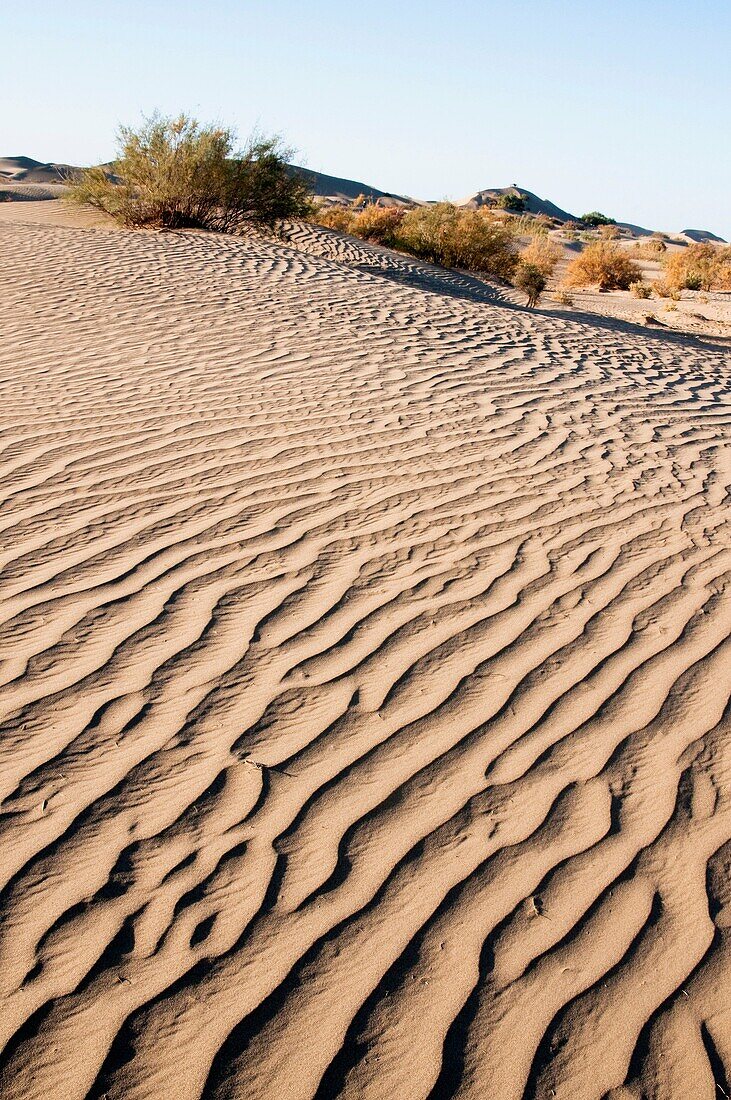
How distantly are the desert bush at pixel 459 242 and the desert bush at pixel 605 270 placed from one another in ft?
14.5

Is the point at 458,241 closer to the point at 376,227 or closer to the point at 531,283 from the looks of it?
the point at 531,283

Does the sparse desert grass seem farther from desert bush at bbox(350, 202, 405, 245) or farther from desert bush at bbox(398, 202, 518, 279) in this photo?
desert bush at bbox(350, 202, 405, 245)

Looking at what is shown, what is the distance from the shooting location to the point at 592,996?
2049 mm

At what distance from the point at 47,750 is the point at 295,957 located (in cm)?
102

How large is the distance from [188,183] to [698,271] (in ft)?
49.1

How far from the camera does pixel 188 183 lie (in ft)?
53.0

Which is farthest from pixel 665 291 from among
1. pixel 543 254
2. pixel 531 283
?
pixel 531 283

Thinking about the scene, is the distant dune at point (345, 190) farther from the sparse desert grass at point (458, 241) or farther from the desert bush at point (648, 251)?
the sparse desert grass at point (458, 241)

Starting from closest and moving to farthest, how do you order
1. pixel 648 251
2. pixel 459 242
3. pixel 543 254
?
pixel 459 242, pixel 543 254, pixel 648 251

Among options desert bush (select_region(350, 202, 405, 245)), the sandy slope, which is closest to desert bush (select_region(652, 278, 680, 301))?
desert bush (select_region(350, 202, 405, 245))

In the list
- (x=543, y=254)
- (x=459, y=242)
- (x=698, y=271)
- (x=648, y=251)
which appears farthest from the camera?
(x=648, y=251)

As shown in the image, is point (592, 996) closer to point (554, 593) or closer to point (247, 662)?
point (247, 662)

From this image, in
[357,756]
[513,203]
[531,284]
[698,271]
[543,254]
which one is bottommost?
[357,756]

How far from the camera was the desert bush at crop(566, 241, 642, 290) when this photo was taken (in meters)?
23.9
